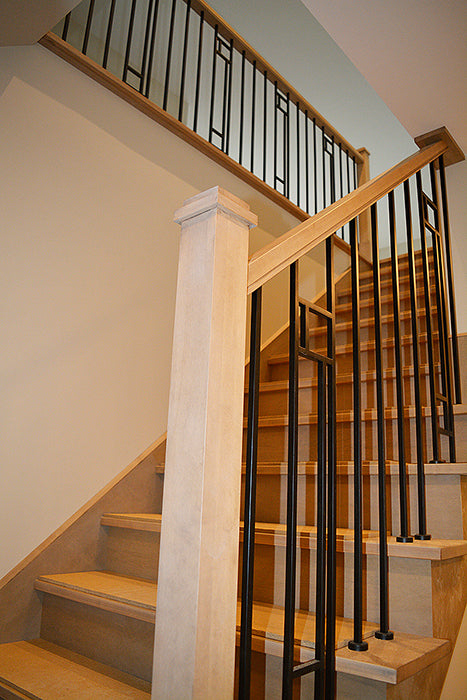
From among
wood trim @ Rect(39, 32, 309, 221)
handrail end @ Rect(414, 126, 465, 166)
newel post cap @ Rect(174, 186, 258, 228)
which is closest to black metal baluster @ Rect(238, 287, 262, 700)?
newel post cap @ Rect(174, 186, 258, 228)

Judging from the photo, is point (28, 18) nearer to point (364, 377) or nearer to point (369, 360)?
point (364, 377)

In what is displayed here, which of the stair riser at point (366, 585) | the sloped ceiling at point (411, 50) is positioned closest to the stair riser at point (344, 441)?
the stair riser at point (366, 585)

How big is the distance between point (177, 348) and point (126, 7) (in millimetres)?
2724

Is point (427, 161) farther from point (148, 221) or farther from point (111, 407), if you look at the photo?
point (111, 407)

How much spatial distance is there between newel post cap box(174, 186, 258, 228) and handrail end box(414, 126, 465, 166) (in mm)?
1300

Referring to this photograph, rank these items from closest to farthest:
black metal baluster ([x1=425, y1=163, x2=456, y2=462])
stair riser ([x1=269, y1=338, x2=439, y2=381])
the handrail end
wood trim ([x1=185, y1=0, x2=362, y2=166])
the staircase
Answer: the staircase → black metal baluster ([x1=425, y1=163, x2=456, y2=462]) → the handrail end → stair riser ([x1=269, y1=338, x2=439, y2=381]) → wood trim ([x1=185, y1=0, x2=362, y2=166])

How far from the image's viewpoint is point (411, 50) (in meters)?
1.72

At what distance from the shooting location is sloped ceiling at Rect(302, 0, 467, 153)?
62.2 inches

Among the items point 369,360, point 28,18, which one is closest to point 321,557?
point 369,360

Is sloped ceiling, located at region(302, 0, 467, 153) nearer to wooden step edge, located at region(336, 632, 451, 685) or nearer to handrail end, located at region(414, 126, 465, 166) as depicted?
handrail end, located at region(414, 126, 465, 166)

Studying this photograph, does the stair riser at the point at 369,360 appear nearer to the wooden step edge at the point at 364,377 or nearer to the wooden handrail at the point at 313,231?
the wooden step edge at the point at 364,377

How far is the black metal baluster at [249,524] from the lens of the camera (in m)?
0.84

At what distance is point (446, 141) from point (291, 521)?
1.58 m

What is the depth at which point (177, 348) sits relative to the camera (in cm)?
86
